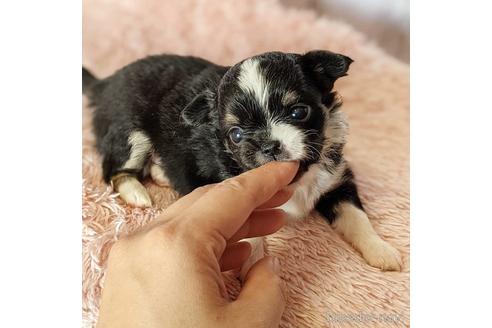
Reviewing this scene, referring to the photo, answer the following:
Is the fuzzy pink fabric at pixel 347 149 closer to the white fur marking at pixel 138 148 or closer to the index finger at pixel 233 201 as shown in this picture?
the white fur marking at pixel 138 148

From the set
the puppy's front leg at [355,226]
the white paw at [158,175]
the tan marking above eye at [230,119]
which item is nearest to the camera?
the tan marking above eye at [230,119]

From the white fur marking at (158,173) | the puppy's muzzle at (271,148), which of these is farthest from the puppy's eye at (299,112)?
the white fur marking at (158,173)

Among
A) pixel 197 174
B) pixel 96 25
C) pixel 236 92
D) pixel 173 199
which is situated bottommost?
pixel 173 199

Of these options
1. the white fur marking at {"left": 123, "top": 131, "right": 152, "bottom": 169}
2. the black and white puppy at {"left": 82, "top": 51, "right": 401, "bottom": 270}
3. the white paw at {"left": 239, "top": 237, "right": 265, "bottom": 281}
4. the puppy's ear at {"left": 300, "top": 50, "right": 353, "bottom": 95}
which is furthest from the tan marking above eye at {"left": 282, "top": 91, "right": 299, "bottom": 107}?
the white fur marking at {"left": 123, "top": 131, "right": 152, "bottom": 169}

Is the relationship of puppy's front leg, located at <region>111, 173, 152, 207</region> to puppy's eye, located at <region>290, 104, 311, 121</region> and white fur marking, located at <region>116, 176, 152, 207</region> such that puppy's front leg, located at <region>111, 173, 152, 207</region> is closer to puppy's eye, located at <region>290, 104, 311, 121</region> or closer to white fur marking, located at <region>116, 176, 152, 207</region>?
white fur marking, located at <region>116, 176, 152, 207</region>

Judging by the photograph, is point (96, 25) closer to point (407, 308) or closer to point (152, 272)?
point (152, 272)

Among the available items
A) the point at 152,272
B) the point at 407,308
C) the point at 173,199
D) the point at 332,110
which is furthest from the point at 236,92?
the point at 407,308
